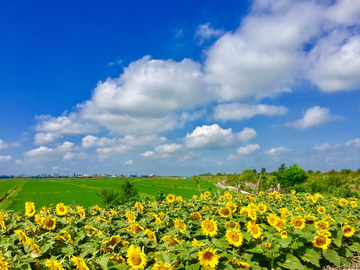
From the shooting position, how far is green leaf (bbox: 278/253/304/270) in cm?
242

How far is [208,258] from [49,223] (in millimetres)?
2473

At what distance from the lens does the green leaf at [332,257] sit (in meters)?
2.87

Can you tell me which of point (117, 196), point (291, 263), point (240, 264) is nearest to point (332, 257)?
point (291, 263)

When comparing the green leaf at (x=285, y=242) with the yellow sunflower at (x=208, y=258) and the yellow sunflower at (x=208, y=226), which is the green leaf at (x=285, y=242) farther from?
the yellow sunflower at (x=208, y=258)

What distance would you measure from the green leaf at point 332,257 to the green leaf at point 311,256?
0.25 metres

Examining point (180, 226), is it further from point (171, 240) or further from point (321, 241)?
point (321, 241)

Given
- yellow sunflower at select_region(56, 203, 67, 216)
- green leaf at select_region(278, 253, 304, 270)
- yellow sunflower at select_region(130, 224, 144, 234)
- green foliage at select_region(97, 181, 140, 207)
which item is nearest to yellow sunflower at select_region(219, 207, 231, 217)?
green leaf at select_region(278, 253, 304, 270)

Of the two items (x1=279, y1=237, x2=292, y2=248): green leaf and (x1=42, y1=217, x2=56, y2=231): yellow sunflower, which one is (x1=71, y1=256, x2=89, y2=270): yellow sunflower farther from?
(x1=279, y1=237, x2=292, y2=248): green leaf

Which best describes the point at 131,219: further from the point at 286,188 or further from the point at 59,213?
the point at 286,188

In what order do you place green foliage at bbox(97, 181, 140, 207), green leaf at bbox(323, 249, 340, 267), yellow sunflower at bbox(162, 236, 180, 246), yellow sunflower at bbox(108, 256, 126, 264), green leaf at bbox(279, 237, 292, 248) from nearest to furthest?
yellow sunflower at bbox(108, 256, 126, 264), green leaf at bbox(279, 237, 292, 248), yellow sunflower at bbox(162, 236, 180, 246), green leaf at bbox(323, 249, 340, 267), green foliage at bbox(97, 181, 140, 207)

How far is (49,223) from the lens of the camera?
3.20 m

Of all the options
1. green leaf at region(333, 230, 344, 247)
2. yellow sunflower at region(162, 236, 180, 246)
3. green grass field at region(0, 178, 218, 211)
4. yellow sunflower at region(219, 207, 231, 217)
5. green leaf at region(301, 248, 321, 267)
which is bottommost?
green grass field at region(0, 178, 218, 211)

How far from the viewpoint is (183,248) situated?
7.60 feet

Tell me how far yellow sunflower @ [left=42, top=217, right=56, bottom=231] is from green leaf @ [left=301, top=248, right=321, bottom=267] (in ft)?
11.5
